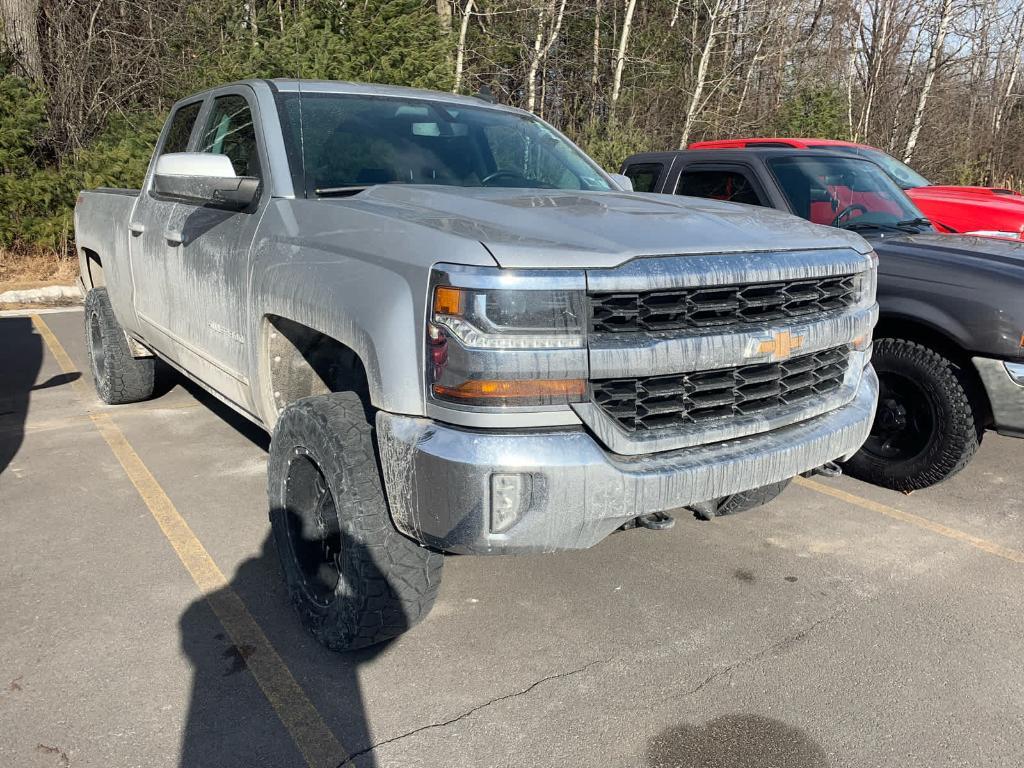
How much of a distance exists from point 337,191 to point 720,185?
342 cm

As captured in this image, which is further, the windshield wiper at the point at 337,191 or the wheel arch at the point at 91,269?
the wheel arch at the point at 91,269

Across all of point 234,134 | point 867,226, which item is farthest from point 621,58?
point 234,134

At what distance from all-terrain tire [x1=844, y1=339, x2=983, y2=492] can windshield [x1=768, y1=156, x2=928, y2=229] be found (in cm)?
119

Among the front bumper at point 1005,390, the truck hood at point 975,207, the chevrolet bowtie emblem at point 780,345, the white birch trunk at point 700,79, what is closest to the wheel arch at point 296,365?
the chevrolet bowtie emblem at point 780,345

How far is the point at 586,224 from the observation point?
2.76 meters

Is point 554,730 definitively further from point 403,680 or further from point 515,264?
Result: point 515,264

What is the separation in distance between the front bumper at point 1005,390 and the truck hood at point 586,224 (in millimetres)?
1309

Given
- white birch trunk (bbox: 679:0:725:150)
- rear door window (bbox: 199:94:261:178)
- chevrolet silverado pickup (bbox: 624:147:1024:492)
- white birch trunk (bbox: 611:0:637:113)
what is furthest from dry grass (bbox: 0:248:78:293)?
white birch trunk (bbox: 679:0:725:150)

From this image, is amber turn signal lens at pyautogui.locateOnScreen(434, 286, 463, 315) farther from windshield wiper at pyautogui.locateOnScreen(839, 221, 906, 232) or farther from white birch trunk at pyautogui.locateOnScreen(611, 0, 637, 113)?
white birch trunk at pyautogui.locateOnScreen(611, 0, 637, 113)

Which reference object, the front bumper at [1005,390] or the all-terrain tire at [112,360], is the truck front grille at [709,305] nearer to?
the front bumper at [1005,390]

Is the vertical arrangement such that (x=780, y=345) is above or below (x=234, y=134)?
below

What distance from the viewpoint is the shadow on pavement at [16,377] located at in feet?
17.9

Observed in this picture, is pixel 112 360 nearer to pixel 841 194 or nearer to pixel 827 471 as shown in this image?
pixel 827 471

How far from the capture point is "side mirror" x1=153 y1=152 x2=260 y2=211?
338 centimetres
